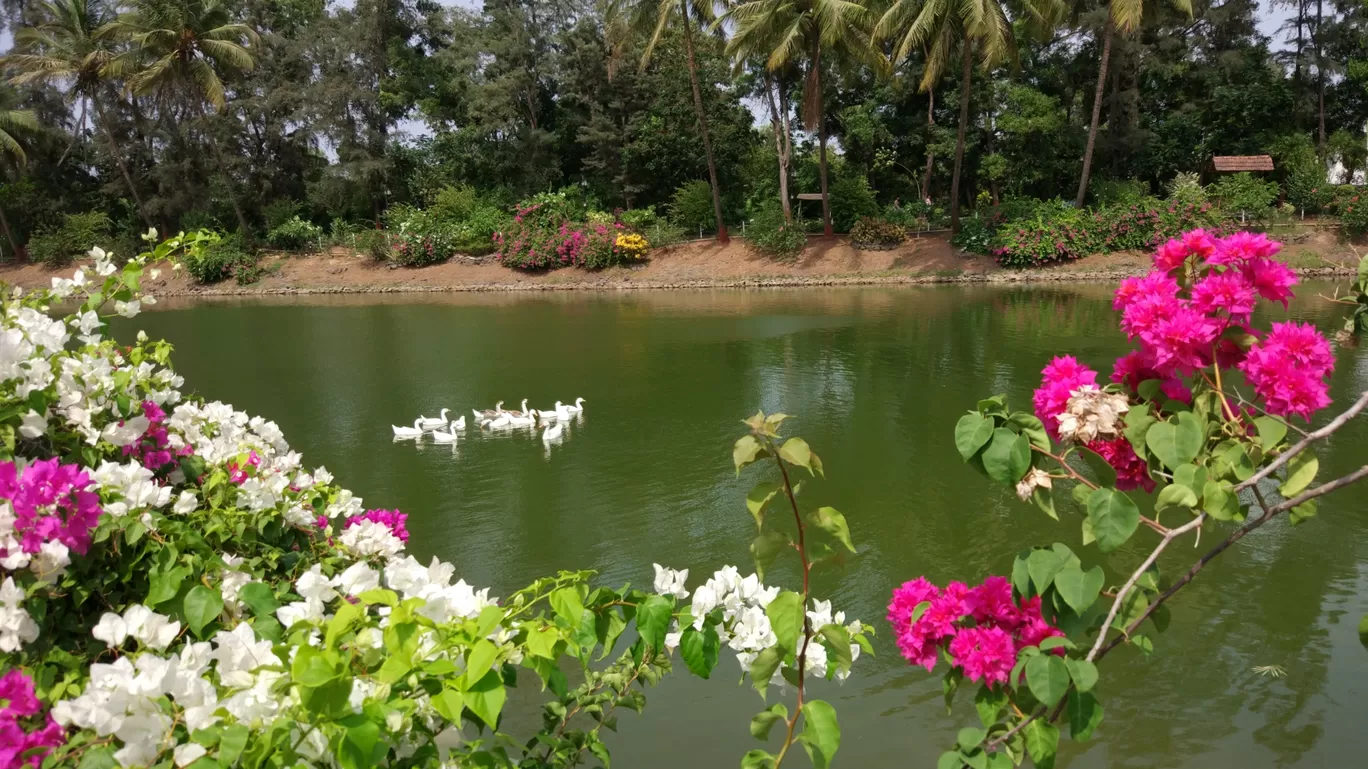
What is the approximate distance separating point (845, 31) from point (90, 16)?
900 inches

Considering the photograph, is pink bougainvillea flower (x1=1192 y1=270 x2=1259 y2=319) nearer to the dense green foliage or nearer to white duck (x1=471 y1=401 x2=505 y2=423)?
white duck (x1=471 y1=401 x2=505 y2=423)

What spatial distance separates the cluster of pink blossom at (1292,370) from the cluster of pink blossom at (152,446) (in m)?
2.25

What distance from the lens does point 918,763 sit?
144 inches

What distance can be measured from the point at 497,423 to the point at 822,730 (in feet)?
26.3

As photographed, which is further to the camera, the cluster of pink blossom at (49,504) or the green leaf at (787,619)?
the green leaf at (787,619)

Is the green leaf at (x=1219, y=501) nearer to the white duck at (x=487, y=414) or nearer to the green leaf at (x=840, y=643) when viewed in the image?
the green leaf at (x=840, y=643)

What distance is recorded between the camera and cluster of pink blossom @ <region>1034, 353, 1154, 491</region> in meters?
1.75

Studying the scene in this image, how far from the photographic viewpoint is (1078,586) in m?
1.54

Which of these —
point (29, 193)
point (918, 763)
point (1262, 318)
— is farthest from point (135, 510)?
point (29, 193)

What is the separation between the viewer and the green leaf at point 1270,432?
164 centimetres

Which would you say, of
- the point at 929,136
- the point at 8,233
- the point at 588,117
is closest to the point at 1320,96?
the point at 929,136

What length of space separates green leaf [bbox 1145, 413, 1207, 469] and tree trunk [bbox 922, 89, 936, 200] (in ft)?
84.5

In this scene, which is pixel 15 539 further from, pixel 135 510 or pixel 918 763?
pixel 918 763

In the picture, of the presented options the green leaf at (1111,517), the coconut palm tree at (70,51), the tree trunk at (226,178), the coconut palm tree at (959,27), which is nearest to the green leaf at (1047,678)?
the green leaf at (1111,517)
